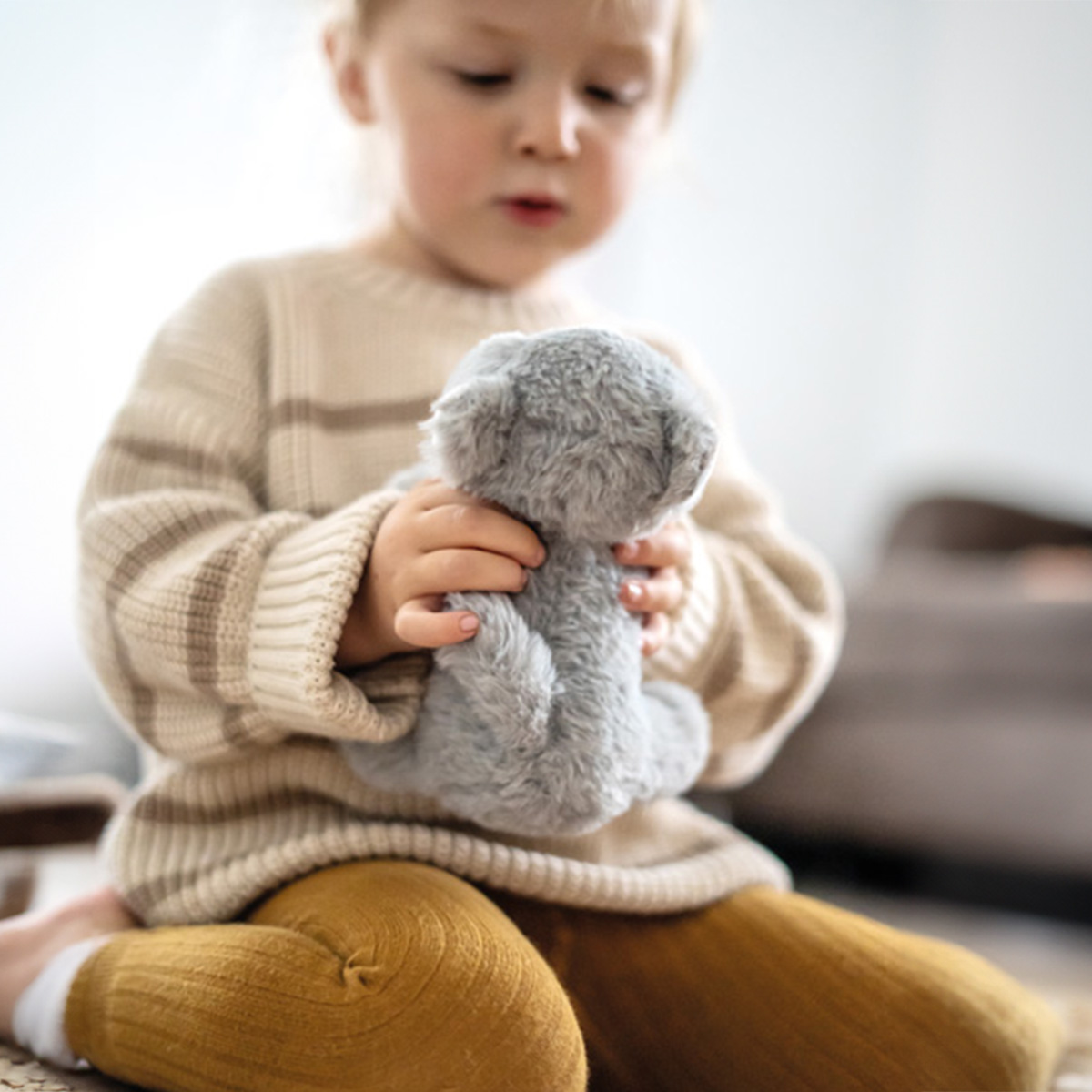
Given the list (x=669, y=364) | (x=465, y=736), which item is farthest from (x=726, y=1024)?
(x=669, y=364)

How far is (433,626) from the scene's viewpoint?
527 millimetres

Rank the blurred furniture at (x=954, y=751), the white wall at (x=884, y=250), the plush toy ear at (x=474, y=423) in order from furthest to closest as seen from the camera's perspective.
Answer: the white wall at (x=884, y=250), the blurred furniture at (x=954, y=751), the plush toy ear at (x=474, y=423)

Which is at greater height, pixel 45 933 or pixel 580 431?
pixel 580 431

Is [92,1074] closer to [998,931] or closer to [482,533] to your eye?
[482,533]

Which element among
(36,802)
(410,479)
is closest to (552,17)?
(410,479)

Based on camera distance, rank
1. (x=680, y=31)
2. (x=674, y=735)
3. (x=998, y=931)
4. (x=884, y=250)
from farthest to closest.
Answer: (x=884, y=250)
(x=998, y=931)
(x=680, y=31)
(x=674, y=735)

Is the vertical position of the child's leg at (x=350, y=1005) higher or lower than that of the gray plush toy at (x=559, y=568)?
lower

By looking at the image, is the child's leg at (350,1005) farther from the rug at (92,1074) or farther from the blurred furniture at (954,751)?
the blurred furniture at (954,751)

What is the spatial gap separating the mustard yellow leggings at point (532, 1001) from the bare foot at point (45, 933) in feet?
0.16

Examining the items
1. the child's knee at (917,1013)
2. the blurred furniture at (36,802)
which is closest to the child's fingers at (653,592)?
the child's knee at (917,1013)

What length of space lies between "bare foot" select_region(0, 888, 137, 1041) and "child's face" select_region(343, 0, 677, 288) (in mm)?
460

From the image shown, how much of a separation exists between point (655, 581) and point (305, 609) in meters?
0.18

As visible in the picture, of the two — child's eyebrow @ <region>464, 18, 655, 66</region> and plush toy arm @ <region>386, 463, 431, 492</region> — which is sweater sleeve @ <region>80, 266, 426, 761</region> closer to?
plush toy arm @ <region>386, 463, 431, 492</region>

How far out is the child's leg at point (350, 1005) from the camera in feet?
1.72
